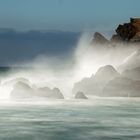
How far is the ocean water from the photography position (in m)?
38.8

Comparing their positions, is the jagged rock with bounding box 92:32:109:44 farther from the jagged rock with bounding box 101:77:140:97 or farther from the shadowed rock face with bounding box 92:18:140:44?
the jagged rock with bounding box 101:77:140:97

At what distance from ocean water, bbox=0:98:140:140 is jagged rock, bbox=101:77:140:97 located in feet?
20.8

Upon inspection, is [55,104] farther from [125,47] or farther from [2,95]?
[125,47]

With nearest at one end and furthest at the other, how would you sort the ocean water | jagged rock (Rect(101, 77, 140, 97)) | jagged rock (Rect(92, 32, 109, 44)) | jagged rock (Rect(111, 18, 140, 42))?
1. the ocean water
2. jagged rock (Rect(101, 77, 140, 97))
3. jagged rock (Rect(111, 18, 140, 42))
4. jagged rock (Rect(92, 32, 109, 44))

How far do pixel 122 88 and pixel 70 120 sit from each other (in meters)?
25.7

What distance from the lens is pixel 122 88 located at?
7119cm

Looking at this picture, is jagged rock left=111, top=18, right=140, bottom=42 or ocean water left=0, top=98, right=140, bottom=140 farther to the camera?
jagged rock left=111, top=18, right=140, bottom=42

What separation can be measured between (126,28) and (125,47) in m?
4.37

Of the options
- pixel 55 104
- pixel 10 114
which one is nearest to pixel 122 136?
pixel 10 114

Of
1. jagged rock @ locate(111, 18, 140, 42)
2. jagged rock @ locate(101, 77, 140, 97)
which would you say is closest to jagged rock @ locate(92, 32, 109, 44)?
jagged rock @ locate(111, 18, 140, 42)

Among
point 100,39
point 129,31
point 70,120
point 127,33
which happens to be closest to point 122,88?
point 129,31

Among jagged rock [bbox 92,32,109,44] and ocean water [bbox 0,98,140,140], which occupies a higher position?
jagged rock [bbox 92,32,109,44]

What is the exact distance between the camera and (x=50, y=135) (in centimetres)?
3878

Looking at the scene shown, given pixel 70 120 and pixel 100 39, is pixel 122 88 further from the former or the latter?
pixel 100 39
